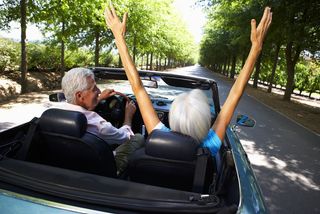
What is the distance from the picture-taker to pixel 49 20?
1338cm

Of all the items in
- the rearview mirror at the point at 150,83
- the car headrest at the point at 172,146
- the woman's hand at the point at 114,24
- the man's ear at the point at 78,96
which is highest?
the woman's hand at the point at 114,24

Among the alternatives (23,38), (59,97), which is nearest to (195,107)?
(59,97)

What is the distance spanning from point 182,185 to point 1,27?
14055 millimetres

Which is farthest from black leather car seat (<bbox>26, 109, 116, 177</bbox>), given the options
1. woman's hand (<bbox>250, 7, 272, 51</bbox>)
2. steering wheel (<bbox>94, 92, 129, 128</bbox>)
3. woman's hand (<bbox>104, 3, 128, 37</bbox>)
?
steering wheel (<bbox>94, 92, 129, 128</bbox>)

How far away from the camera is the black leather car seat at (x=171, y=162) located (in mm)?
1851

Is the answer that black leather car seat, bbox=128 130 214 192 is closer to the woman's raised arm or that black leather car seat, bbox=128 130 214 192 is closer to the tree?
the woman's raised arm

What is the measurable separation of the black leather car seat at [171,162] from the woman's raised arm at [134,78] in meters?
0.32

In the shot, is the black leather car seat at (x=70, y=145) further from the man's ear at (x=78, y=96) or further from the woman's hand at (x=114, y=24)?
the woman's hand at (x=114, y=24)

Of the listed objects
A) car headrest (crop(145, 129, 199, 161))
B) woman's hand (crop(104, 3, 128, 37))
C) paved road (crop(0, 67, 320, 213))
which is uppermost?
woman's hand (crop(104, 3, 128, 37))

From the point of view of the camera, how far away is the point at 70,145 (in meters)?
2.08

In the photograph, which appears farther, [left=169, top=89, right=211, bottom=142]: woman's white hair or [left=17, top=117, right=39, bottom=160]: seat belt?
[left=17, top=117, right=39, bottom=160]: seat belt

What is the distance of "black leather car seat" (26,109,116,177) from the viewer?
2.02 metres

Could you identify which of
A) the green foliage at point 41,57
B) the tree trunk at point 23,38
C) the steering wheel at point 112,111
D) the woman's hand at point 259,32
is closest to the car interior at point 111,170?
the woman's hand at point 259,32

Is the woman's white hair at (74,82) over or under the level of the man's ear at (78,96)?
over
